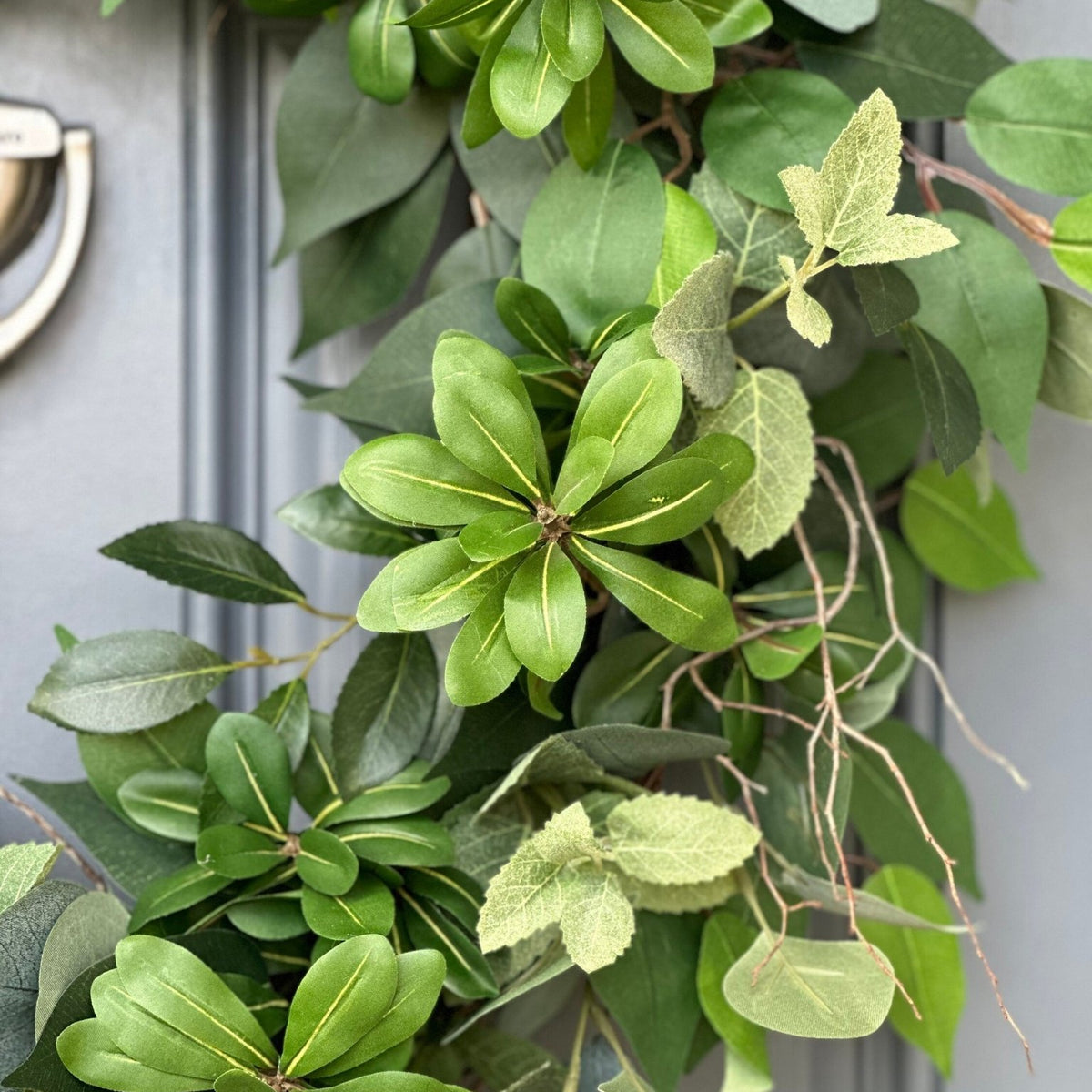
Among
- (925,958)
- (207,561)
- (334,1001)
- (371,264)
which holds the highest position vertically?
(371,264)

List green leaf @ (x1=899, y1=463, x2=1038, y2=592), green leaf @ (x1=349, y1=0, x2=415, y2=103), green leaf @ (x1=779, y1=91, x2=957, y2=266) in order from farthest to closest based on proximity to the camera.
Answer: green leaf @ (x1=899, y1=463, x2=1038, y2=592) < green leaf @ (x1=349, y1=0, x2=415, y2=103) < green leaf @ (x1=779, y1=91, x2=957, y2=266)

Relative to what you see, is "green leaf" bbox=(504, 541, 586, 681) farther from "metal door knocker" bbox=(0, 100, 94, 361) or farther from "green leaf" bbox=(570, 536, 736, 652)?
"metal door knocker" bbox=(0, 100, 94, 361)

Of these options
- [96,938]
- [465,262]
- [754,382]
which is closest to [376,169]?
[465,262]

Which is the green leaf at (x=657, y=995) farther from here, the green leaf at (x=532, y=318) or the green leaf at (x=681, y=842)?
the green leaf at (x=532, y=318)

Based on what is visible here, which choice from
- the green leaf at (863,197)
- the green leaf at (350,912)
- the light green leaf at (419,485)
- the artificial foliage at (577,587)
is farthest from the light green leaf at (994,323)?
the green leaf at (350,912)

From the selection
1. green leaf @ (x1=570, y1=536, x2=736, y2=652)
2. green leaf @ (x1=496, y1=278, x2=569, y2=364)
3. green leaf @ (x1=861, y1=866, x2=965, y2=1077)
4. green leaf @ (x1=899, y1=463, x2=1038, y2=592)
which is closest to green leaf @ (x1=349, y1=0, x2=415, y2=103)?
green leaf @ (x1=496, y1=278, x2=569, y2=364)

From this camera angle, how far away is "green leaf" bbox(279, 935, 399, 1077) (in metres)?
0.36

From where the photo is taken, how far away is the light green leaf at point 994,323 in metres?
0.43

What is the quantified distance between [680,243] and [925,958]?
35cm

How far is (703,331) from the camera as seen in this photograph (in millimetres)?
375

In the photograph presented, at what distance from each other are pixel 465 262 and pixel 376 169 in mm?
59

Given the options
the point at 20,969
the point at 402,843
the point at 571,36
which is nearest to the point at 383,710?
the point at 402,843

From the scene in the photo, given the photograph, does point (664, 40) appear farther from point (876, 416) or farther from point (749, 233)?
point (876, 416)

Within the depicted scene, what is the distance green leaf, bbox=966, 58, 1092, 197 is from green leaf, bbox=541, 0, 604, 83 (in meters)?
0.18
